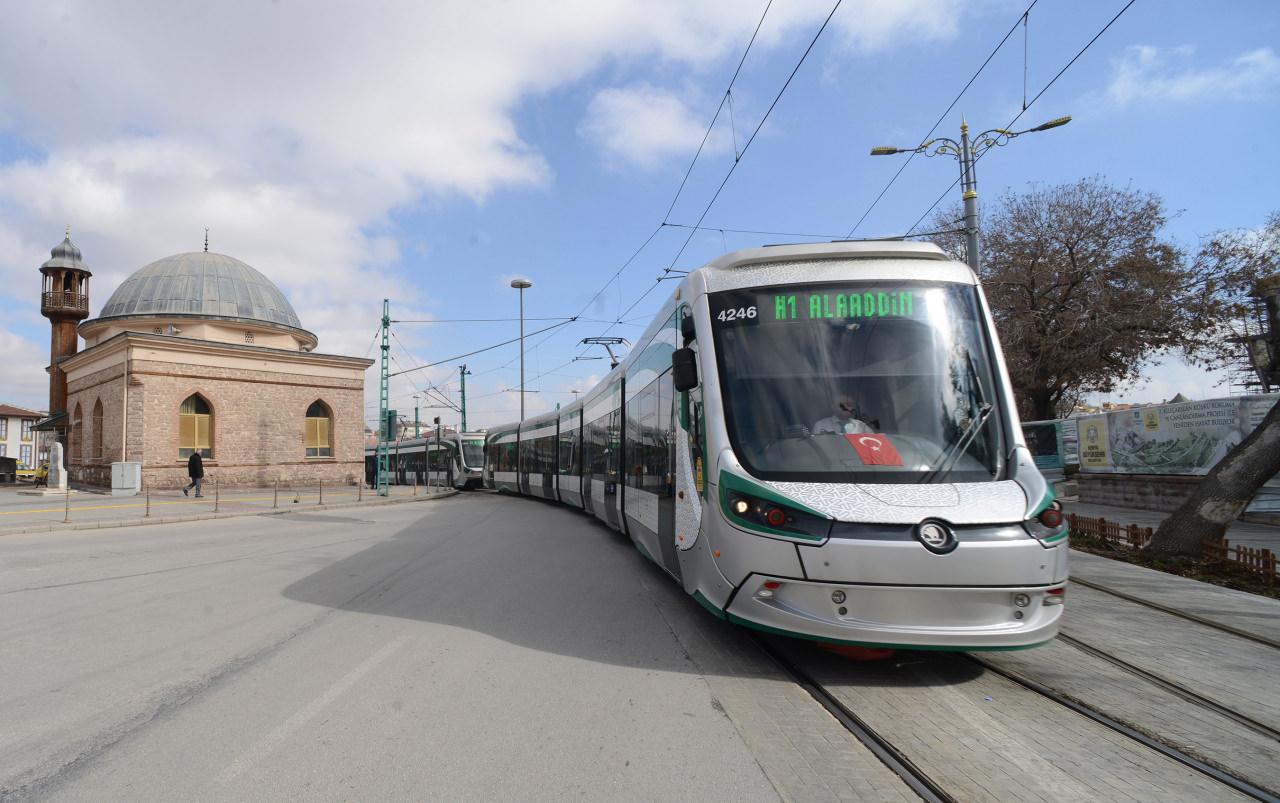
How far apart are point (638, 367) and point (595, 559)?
10.2ft

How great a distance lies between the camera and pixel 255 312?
37.2 meters

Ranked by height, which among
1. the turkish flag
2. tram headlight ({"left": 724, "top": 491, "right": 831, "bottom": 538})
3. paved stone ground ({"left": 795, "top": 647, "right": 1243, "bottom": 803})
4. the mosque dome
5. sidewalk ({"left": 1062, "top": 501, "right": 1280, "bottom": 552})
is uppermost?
the mosque dome

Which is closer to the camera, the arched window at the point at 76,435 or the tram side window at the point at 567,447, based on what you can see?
the tram side window at the point at 567,447

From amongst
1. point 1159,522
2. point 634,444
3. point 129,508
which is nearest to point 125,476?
point 129,508

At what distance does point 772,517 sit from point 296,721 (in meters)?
2.99

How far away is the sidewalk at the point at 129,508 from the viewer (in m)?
16.3

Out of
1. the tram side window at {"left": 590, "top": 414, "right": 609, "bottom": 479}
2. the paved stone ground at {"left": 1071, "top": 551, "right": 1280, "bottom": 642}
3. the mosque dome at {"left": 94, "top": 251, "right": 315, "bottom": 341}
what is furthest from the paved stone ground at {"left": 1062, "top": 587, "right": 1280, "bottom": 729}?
the mosque dome at {"left": 94, "top": 251, "right": 315, "bottom": 341}

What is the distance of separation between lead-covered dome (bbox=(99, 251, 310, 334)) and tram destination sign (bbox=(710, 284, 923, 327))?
36.8 m

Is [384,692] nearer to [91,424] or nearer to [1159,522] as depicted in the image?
[1159,522]

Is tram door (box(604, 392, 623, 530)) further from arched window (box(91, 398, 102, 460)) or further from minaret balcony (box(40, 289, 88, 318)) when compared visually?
minaret balcony (box(40, 289, 88, 318))

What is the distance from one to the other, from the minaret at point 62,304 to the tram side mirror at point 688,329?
4456 cm

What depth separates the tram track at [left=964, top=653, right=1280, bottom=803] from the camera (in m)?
3.34

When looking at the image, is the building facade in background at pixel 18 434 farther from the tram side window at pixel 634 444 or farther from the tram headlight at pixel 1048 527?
the tram headlight at pixel 1048 527

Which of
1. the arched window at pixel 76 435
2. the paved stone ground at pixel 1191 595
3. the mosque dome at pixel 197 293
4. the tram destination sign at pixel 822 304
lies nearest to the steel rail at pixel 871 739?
the tram destination sign at pixel 822 304
